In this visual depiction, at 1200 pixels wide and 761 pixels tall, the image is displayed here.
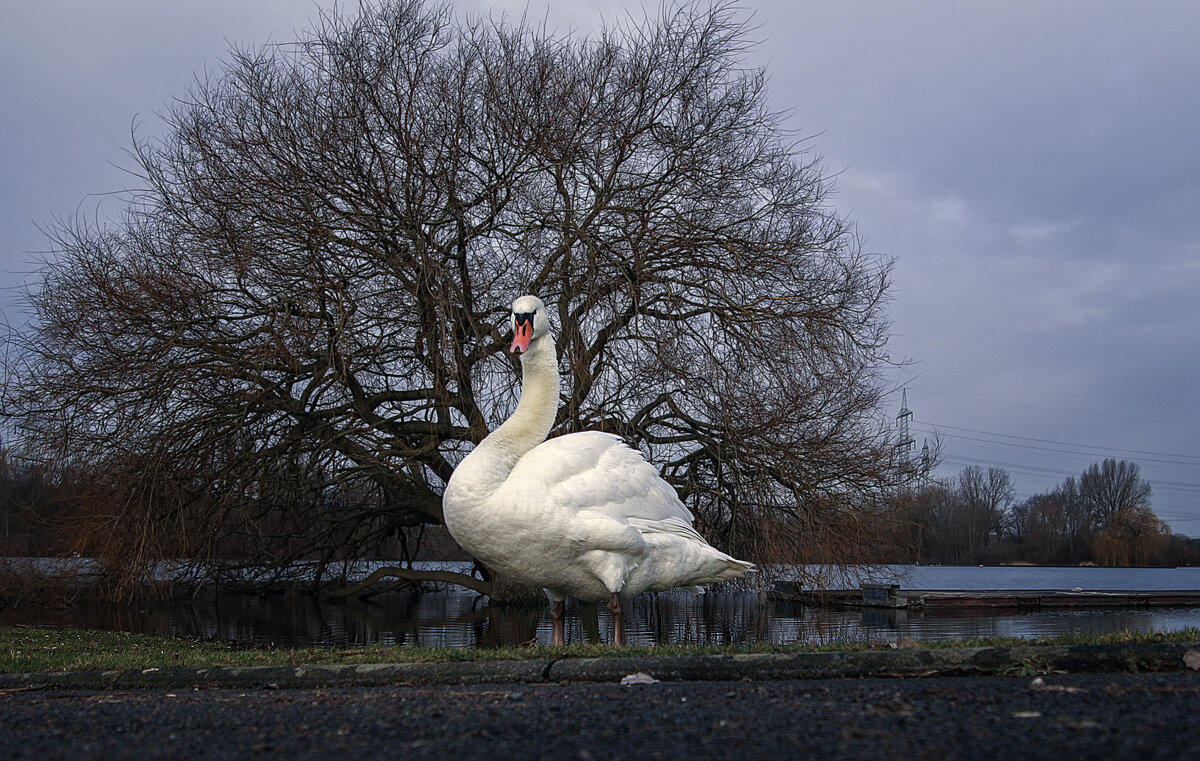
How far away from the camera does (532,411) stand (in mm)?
8781

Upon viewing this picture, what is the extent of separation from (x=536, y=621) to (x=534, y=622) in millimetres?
223

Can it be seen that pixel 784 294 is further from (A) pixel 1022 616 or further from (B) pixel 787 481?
(A) pixel 1022 616

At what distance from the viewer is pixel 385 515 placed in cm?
2033

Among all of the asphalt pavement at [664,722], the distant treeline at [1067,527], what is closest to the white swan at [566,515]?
the asphalt pavement at [664,722]

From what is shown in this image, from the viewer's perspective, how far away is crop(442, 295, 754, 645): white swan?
7676mm

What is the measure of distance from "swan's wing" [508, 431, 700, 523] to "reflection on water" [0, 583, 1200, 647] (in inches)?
171

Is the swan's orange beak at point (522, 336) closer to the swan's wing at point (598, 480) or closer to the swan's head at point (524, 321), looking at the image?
the swan's head at point (524, 321)

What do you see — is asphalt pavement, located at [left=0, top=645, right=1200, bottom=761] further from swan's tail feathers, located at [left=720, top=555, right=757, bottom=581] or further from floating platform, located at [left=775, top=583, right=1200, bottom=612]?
floating platform, located at [left=775, top=583, right=1200, bottom=612]

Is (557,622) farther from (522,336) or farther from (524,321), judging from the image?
(524,321)

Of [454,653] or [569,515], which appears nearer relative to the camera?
[454,653]

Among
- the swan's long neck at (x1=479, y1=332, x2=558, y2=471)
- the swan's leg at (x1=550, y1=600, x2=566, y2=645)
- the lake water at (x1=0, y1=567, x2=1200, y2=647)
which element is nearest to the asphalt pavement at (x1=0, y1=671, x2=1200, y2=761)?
the swan's leg at (x1=550, y1=600, x2=566, y2=645)

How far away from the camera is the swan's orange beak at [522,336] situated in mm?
8664

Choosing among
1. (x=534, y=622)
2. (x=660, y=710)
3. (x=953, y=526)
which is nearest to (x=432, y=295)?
(x=534, y=622)

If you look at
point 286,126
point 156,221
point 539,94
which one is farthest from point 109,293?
point 539,94
